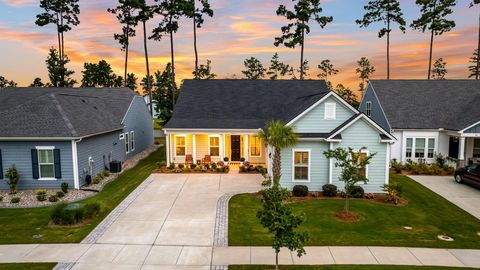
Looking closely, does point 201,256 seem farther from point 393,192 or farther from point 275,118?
point 275,118

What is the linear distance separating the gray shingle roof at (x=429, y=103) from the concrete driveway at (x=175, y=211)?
14.3 metres

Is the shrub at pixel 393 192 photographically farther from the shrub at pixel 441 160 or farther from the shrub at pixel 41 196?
the shrub at pixel 41 196

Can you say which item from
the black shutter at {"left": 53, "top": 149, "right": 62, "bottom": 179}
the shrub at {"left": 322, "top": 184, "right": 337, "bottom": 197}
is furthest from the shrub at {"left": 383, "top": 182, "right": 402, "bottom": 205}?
the black shutter at {"left": 53, "top": 149, "right": 62, "bottom": 179}

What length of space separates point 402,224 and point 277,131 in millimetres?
7454

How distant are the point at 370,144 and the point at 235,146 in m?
11.7

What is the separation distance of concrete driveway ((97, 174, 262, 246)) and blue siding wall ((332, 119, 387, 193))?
20.4ft

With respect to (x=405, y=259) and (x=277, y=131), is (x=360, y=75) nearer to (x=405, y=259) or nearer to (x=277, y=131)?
(x=277, y=131)

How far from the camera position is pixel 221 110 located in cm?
2620

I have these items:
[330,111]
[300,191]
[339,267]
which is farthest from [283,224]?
[330,111]

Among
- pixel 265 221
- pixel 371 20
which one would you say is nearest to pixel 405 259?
pixel 265 221

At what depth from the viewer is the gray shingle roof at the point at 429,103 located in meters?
24.3

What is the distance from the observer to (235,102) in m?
27.1

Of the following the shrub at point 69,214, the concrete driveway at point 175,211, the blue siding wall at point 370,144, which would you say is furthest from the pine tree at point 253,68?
the shrub at point 69,214

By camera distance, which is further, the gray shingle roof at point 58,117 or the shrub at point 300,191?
the gray shingle roof at point 58,117
